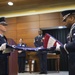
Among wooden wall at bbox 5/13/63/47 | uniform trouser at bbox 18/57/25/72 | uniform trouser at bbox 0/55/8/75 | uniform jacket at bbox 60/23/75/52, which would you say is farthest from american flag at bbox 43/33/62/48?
wooden wall at bbox 5/13/63/47

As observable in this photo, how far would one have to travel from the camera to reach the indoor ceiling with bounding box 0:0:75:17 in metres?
9.41

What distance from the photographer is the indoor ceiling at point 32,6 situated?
941 centimetres

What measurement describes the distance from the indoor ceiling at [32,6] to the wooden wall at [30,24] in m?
0.27

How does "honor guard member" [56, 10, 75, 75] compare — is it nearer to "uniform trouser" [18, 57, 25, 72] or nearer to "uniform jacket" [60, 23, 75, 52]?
"uniform jacket" [60, 23, 75, 52]

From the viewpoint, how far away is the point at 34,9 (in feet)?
34.6

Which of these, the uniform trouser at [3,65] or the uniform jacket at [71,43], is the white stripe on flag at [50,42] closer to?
the uniform jacket at [71,43]

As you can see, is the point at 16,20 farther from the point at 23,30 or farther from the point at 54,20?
the point at 54,20

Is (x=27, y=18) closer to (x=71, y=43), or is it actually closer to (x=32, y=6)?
(x=32, y=6)

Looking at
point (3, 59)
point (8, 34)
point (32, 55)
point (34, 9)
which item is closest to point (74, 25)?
point (3, 59)

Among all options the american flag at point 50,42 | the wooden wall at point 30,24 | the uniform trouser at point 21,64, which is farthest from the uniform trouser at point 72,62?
the wooden wall at point 30,24

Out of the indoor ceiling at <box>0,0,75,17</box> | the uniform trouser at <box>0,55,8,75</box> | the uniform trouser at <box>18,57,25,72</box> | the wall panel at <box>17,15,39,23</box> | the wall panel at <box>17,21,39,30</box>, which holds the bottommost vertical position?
the uniform trouser at <box>18,57,25,72</box>

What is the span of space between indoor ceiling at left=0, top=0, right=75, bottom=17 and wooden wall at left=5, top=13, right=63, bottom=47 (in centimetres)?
27

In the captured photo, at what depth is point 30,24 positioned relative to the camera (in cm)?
1080

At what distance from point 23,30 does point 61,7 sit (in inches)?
93.2
